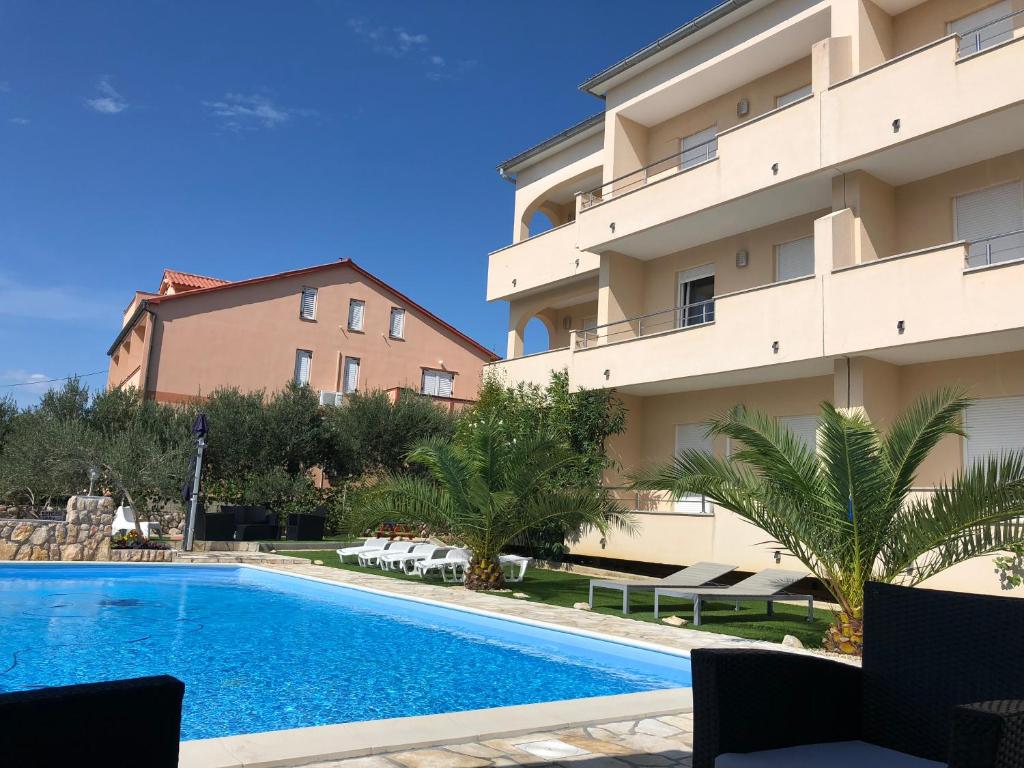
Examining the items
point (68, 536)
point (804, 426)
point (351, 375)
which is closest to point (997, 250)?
point (804, 426)

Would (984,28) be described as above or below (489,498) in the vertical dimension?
above

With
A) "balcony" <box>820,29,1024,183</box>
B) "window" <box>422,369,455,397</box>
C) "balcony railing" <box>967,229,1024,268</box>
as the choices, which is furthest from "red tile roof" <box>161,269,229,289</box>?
"balcony railing" <box>967,229,1024,268</box>

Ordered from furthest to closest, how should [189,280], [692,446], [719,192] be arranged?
[189,280] < [692,446] < [719,192]

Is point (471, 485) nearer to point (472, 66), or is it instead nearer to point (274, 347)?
point (472, 66)

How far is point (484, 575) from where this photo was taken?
47.3 ft

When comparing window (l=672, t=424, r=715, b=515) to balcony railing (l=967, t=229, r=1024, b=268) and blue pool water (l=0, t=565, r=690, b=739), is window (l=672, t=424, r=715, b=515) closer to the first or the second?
balcony railing (l=967, t=229, r=1024, b=268)

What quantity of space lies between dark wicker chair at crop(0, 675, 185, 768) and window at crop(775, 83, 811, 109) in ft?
58.0

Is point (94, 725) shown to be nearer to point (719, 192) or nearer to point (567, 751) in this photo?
point (567, 751)

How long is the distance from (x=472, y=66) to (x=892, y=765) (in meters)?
23.1

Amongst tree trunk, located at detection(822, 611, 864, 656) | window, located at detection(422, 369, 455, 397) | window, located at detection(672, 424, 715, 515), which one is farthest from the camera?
window, located at detection(422, 369, 455, 397)

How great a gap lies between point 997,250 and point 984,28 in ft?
13.1

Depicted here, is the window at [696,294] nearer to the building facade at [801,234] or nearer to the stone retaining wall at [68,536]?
the building facade at [801,234]

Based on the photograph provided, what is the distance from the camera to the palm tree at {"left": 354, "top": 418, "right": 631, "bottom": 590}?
1388cm

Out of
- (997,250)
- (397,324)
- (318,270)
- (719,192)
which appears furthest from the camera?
(397,324)
